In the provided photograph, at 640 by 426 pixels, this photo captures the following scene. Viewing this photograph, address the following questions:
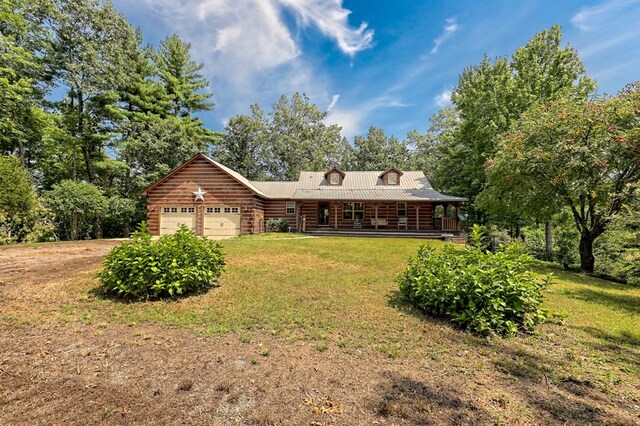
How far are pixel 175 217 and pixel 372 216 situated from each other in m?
14.8

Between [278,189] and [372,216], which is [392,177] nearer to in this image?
[372,216]

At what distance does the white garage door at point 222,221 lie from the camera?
20344mm

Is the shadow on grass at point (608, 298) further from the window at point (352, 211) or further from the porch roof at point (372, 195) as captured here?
the window at point (352, 211)

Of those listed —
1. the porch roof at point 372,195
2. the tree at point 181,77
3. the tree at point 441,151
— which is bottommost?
the porch roof at point 372,195

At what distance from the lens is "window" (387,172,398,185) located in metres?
24.6

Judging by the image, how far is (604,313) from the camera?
6.69m

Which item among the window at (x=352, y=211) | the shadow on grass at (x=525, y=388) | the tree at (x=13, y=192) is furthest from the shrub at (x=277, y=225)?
the shadow on grass at (x=525, y=388)

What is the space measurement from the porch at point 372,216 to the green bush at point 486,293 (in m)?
16.0

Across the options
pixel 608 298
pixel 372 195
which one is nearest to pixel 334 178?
pixel 372 195

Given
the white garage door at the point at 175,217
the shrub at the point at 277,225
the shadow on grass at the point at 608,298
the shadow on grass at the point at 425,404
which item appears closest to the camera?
the shadow on grass at the point at 425,404

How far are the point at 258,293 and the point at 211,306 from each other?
46.1 inches

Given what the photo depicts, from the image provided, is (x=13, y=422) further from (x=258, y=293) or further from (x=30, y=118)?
(x=30, y=118)

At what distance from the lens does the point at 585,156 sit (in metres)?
11.4

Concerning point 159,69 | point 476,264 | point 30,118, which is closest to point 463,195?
point 476,264
